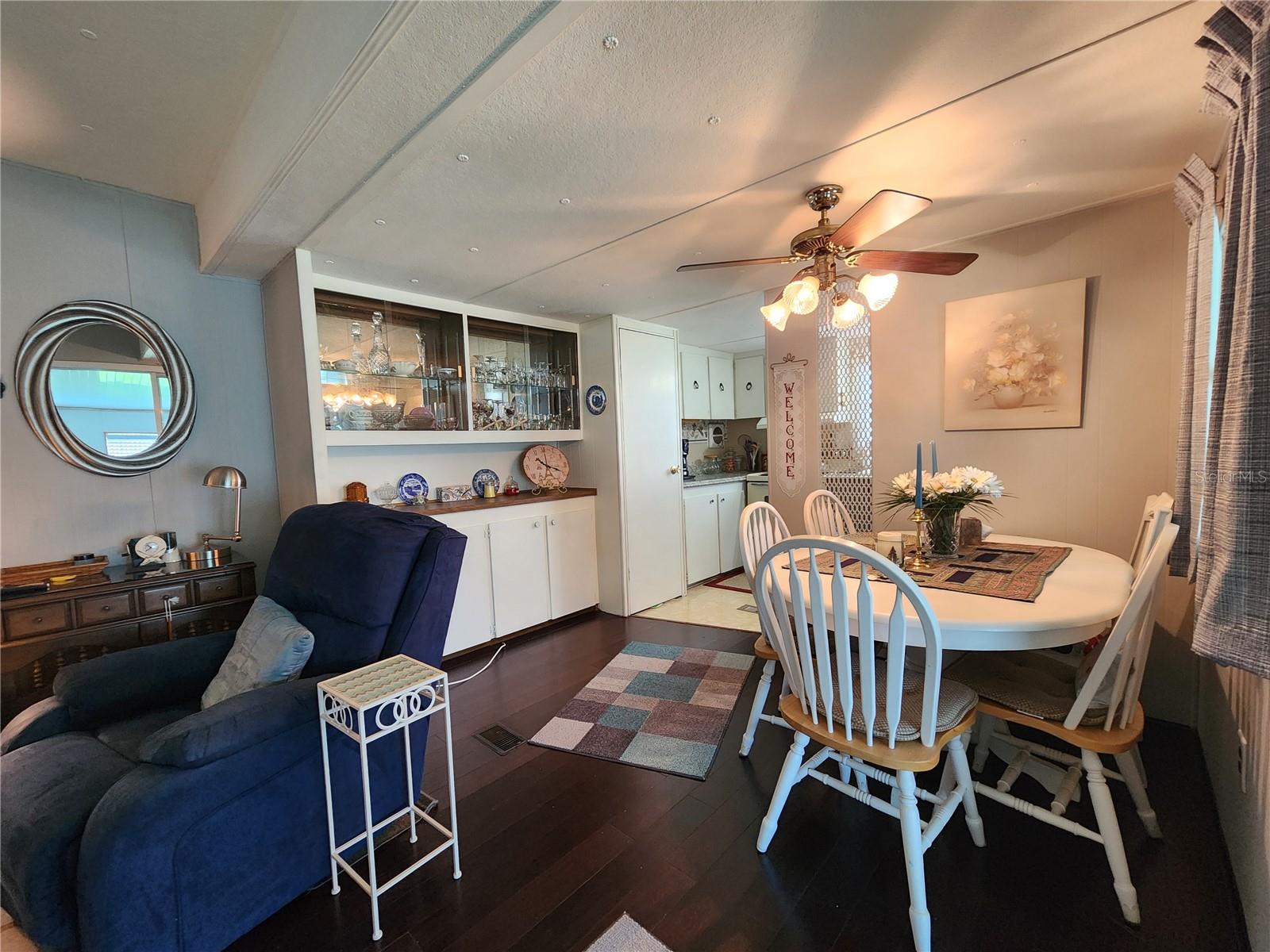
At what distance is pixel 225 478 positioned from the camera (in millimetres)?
2318

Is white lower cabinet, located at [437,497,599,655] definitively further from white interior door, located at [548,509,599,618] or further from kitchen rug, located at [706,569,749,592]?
kitchen rug, located at [706,569,749,592]

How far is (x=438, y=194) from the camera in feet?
6.41

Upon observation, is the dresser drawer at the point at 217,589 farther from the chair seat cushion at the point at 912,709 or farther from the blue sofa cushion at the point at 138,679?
the chair seat cushion at the point at 912,709

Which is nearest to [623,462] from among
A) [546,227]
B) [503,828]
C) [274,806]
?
[546,227]

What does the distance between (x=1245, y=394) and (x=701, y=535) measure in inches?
152

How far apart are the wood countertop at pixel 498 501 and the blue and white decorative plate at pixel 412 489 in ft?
0.18

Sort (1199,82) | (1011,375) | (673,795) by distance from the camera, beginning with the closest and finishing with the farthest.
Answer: (1199,82)
(673,795)
(1011,375)

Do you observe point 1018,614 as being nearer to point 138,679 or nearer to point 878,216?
point 878,216

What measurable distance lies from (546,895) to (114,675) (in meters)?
1.58

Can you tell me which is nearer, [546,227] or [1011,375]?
[546,227]

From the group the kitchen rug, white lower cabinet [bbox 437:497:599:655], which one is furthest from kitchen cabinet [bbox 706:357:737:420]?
white lower cabinet [bbox 437:497:599:655]

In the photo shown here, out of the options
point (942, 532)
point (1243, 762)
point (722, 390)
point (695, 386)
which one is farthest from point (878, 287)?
point (722, 390)

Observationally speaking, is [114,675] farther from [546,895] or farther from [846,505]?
[846,505]

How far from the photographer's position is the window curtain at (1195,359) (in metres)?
1.64
